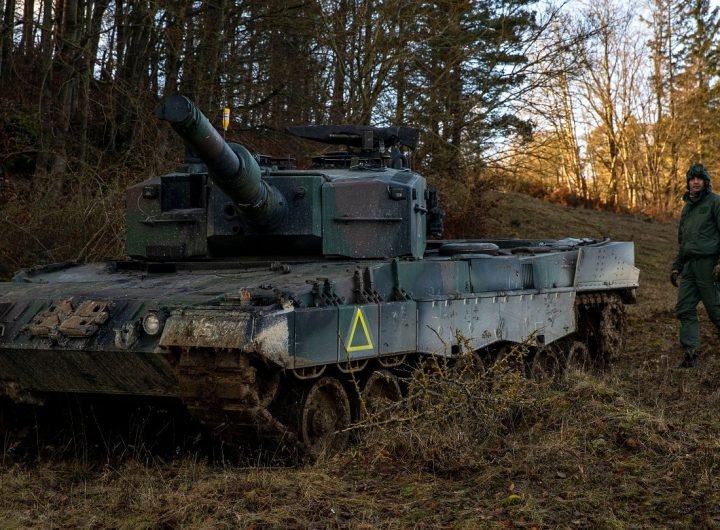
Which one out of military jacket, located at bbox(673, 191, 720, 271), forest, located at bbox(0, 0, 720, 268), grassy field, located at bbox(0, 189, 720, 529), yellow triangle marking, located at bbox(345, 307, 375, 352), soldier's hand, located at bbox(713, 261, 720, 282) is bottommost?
grassy field, located at bbox(0, 189, 720, 529)

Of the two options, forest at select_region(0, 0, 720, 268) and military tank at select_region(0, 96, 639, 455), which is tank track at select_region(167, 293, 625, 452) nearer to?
military tank at select_region(0, 96, 639, 455)

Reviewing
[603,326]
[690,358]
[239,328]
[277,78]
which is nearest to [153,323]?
[239,328]

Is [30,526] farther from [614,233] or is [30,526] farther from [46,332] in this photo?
[614,233]

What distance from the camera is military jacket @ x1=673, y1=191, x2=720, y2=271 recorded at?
1083 cm

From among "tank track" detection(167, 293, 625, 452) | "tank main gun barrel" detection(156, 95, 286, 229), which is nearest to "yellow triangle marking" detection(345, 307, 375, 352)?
"tank track" detection(167, 293, 625, 452)

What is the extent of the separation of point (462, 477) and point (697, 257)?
5.79m

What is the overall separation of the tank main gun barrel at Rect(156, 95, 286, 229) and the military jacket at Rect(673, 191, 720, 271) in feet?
16.0

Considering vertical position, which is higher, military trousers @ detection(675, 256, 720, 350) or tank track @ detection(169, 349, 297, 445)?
military trousers @ detection(675, 256, 720, 350)

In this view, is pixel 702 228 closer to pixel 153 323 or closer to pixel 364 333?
pixel 364 333

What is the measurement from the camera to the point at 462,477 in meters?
6.21

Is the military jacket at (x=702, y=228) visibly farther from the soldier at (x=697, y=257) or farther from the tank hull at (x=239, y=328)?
the tank hull at (x=239, y=328)

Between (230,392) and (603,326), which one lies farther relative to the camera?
(603,326)

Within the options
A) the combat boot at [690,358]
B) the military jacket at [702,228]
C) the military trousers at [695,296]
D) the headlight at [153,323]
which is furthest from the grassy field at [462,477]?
the military jacket at [702,228]

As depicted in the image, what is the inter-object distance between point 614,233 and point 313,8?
40.9 ft
